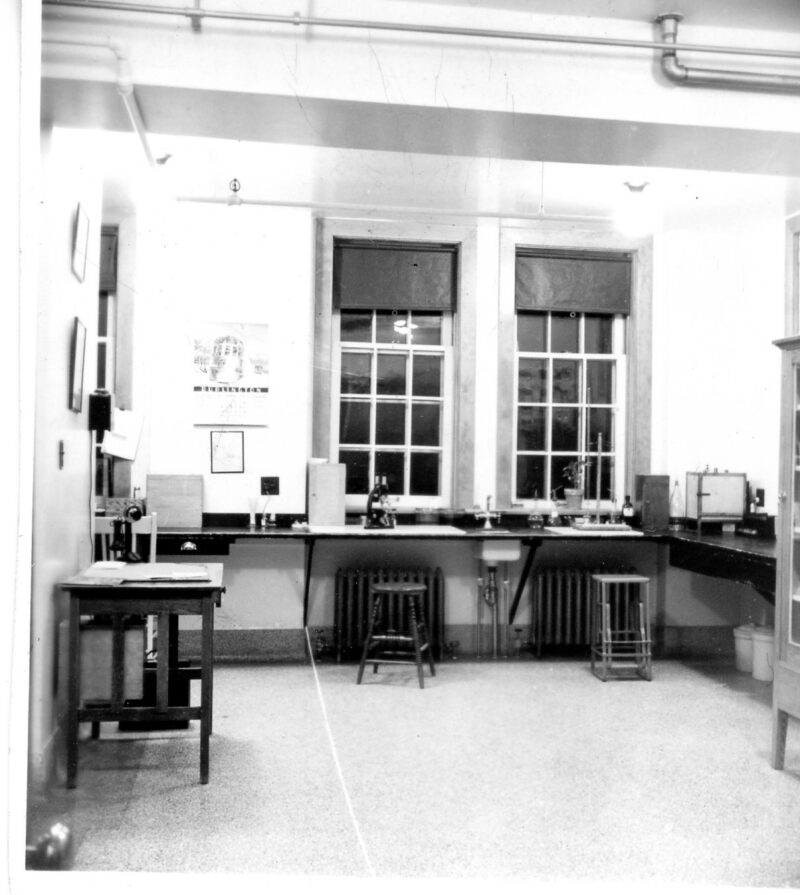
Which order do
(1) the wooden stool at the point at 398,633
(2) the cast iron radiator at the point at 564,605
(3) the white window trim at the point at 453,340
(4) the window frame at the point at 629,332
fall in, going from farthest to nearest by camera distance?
(2) the cast iron radiator at the point at 564,605 < (1) the wooden stool at the point at 398,633 < (4) the window frame at the point at 629,332 < (3) the white window trim at the point at 453,340

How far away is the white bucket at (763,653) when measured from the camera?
380cm

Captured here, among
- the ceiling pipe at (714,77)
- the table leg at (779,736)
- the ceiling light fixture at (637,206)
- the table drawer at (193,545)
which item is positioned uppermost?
the ceiling pipe at (714,77)

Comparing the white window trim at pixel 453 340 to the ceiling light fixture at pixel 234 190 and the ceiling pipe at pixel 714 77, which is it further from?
the ceiling pipe at pixel 714 77

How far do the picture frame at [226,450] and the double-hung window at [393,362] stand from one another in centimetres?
46

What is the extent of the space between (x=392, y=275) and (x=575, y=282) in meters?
1.20

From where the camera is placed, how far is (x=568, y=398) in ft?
13.9

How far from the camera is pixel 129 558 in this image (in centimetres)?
360

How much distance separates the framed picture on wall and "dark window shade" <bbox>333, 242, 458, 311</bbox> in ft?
3.18

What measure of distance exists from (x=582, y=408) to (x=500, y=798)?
6.26ft

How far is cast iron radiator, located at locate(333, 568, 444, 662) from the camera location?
3.90 m


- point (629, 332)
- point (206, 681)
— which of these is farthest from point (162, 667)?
point (629, 332)

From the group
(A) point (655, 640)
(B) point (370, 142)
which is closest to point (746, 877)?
(A) point (655, 640)

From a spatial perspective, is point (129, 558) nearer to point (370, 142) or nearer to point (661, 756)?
point (370, 142)

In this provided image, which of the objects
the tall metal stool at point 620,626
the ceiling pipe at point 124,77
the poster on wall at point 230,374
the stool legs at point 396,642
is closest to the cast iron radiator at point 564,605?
the tall metal stool at point 620,626
